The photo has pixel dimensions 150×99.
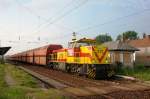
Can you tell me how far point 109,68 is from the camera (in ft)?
76.6

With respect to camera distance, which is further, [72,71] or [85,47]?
[72,71]

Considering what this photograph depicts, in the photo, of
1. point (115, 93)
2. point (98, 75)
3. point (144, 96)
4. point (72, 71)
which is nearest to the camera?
point (144, 96)

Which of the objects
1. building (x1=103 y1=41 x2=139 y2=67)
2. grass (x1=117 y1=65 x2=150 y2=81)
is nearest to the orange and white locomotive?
grass (x1=117 y1=65 x2=150 y2=81)

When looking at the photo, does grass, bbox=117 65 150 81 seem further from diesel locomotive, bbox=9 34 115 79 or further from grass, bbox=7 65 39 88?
grass, bbox=7 65 39 88

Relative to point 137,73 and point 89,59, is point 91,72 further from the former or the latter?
point 137,73

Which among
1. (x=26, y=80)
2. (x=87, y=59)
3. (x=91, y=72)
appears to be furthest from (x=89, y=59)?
(x=26, y=80)

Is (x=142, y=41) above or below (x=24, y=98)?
above

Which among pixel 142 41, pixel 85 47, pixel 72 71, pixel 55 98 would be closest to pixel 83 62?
pixel 85 47

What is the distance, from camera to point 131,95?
45.2 ft

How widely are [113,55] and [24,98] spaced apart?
83.2 feet

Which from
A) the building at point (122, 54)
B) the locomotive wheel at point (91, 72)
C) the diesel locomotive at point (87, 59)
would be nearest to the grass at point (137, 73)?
the diesel locomotive at point (87, 59)

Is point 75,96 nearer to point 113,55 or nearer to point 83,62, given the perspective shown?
point 83,62

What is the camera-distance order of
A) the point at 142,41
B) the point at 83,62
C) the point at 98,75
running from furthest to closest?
1. the point at 142,41
2. the point at 83,62
3. the point at 98,75

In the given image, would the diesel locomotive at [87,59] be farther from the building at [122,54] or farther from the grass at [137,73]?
the building at [122,54]
